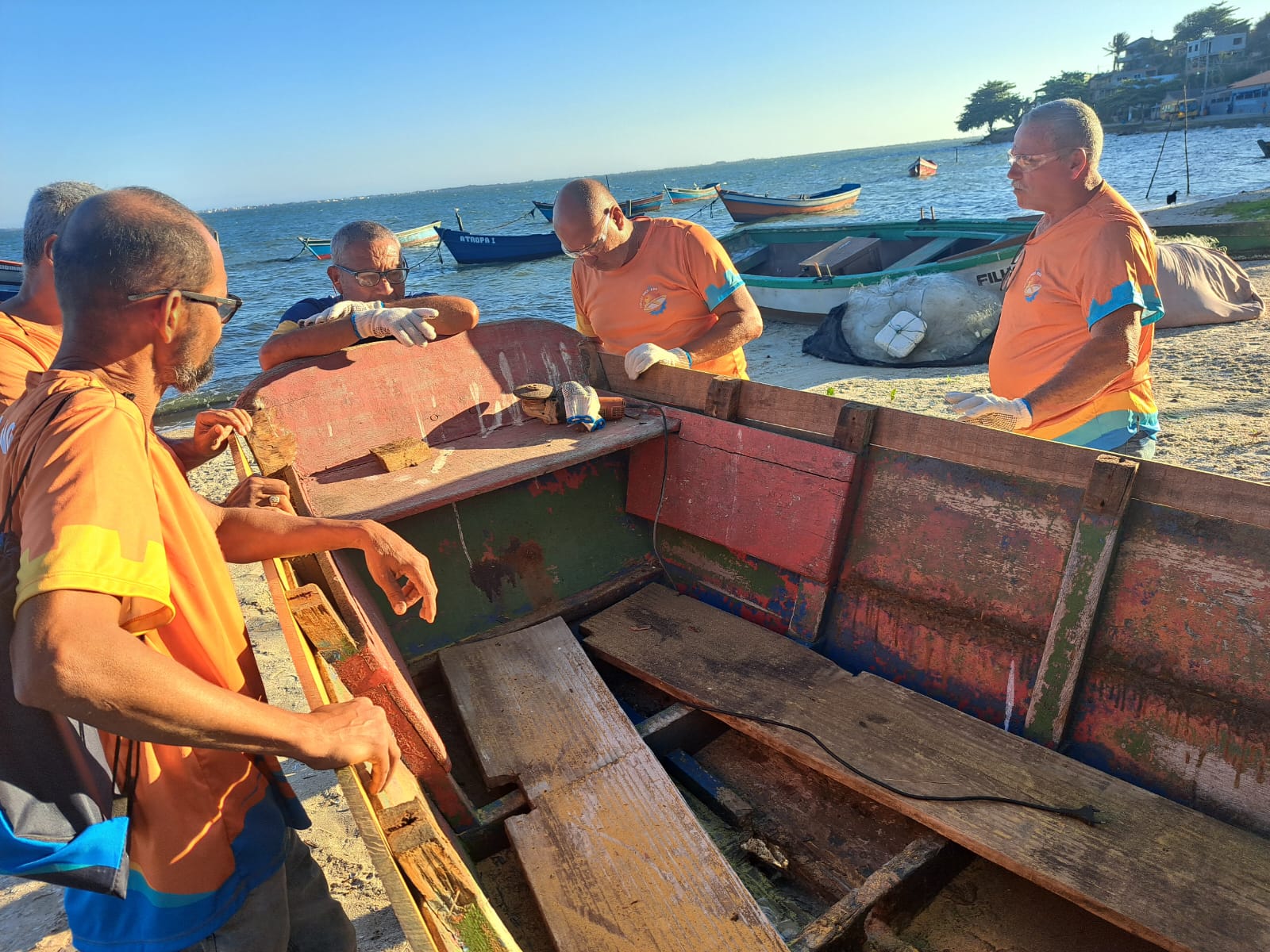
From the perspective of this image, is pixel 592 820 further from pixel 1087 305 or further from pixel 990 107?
pixel 990 107

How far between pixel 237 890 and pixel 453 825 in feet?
2.93

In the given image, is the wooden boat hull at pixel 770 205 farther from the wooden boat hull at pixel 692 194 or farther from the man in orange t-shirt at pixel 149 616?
the man in orange t-shirt at pixel 149 616

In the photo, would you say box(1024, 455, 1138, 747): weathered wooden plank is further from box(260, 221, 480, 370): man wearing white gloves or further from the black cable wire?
box(260, 221, 480, 370): man wearing white gloves

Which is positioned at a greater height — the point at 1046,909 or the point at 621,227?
the point at 621,227

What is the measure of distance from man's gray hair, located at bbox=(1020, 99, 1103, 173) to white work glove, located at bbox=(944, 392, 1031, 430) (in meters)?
0.90

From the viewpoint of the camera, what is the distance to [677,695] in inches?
108

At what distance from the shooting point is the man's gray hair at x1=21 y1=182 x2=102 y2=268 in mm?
2828

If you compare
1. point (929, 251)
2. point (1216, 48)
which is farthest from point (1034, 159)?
point (1216, 48)

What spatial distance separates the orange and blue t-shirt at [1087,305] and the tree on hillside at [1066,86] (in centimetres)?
10965

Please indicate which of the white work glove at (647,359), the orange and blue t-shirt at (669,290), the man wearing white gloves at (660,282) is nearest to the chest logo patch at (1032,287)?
the man wearing white gloves at (660,282)

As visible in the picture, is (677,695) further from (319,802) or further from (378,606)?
(319,802)

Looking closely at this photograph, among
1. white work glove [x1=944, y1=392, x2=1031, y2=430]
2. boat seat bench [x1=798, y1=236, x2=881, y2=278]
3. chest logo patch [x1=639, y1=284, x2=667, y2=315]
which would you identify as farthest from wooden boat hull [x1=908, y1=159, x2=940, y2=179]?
white work glove [x1=944, y1=392, x2=1031, y2=430]

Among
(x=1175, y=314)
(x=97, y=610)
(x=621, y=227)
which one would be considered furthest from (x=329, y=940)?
(x=1175, y=314)

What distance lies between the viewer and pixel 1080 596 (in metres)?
2.23
